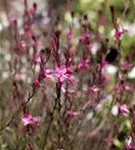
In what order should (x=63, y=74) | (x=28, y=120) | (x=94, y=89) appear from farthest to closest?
(x=94, y=89) < (x=28, y=120) < (x=63, y=74)

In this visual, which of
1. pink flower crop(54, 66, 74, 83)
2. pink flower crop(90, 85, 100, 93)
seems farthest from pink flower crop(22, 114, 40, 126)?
pink flower crop(90, 85, 100, 93)

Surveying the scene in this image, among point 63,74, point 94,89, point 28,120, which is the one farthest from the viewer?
point 94,89

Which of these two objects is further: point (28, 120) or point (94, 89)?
point (94, 89)

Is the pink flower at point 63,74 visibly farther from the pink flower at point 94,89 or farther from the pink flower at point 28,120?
the pink flower at point 94,89

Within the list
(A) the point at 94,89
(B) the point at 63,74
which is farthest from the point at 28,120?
(A) the point at 94,89

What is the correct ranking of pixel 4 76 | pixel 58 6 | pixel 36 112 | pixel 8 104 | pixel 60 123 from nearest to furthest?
pixel 60 123, pixel 8 104, pixel 36 112, pixel 4 76, pixel 58 6

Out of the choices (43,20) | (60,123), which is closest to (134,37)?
(43,20)

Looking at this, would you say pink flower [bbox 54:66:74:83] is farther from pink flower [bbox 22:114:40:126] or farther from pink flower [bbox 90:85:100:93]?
pink flower [bbox 90:85:100:93]

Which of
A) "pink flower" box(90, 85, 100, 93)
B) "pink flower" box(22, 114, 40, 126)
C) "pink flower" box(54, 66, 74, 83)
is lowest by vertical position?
"pink flower" box(22, 114, 40, 126)

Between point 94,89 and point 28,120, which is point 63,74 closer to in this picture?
point 28,120

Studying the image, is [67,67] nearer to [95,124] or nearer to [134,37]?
[95,124]

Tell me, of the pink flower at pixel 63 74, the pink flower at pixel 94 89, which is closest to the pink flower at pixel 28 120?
the pink flower at pixel 63 74
